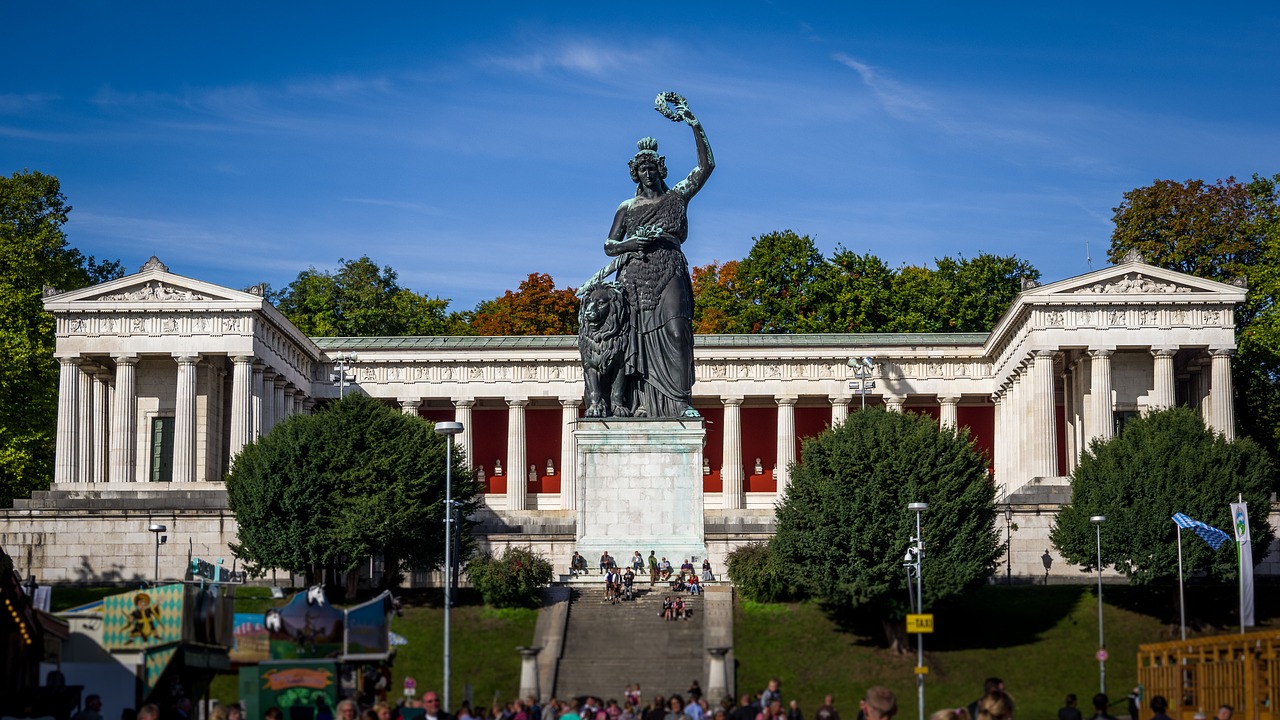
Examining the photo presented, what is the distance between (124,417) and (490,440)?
19423mm

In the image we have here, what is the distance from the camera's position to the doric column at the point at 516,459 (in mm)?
87750

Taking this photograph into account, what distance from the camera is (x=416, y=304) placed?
110 m

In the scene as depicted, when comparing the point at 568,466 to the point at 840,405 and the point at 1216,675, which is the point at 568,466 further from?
the point at 1216,675

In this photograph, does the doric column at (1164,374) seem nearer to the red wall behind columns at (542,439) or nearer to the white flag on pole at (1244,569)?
the red wall behind columns at (542,439)

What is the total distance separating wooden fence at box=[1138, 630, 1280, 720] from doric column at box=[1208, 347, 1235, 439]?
4808 centimetres

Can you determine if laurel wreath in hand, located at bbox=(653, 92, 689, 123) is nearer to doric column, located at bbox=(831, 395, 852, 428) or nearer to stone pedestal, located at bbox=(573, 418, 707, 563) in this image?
stone pedestal, located at bbox=(573, 418, 707, 563)

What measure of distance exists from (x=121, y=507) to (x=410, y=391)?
23158 mm

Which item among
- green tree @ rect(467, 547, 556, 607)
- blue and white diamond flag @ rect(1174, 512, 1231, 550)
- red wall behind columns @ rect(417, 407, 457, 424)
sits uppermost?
red wall behind columns @ rect(417, 407, 457, 424)

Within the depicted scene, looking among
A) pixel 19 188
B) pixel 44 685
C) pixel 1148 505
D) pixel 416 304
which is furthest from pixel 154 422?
pixel 44 685

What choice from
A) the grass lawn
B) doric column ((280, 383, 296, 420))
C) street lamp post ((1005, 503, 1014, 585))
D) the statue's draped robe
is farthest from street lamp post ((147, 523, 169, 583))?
street lamp post ((1005, 503, 1014, 585))

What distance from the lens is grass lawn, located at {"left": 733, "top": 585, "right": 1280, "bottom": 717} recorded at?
46.2 metres

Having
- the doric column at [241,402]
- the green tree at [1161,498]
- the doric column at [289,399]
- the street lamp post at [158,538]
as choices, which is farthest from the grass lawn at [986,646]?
the doric column at [289,399]

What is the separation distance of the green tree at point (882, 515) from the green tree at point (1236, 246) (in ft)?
96.1

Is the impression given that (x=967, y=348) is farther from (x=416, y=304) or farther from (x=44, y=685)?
(x=44, y=685)
